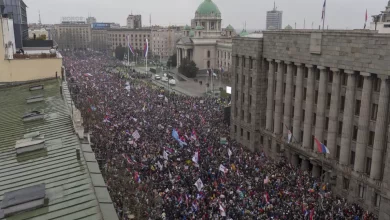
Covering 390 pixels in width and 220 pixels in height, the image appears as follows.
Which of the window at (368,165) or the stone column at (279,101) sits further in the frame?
the stone column at (279,101)

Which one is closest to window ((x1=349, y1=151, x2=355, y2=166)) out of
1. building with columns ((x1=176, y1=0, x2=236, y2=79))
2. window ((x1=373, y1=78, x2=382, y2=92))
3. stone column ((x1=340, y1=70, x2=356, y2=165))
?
stone column ((x1=340, y1=70, x2=356, y2=165))

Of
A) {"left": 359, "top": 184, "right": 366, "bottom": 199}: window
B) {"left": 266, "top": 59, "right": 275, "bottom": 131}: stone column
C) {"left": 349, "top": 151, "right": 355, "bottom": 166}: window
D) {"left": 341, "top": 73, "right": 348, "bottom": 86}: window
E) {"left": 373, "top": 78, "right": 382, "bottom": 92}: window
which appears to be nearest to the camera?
{"left": 373, "top": 78, "right": 382, "bottom": 92}: window

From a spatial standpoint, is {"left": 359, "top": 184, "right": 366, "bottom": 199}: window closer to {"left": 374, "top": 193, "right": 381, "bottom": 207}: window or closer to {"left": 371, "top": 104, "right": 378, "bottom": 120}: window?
{"left": 374, "top": 193, "right": 381, "bottom": 207}: window

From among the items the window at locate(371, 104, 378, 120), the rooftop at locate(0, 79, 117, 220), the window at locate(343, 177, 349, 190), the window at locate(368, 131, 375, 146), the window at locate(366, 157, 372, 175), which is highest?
the rooftop at locate(0, 79, 117, 220)

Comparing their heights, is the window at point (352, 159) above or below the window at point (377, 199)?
above

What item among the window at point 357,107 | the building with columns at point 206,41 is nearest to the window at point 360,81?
the window at point 357,107

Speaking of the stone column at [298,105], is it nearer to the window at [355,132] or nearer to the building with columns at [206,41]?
the window at [355,132]

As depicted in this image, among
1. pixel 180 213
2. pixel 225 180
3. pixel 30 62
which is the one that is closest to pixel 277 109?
pixel 225 180

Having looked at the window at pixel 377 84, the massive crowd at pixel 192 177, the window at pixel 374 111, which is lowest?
the massive crowd at pixel 192 177
